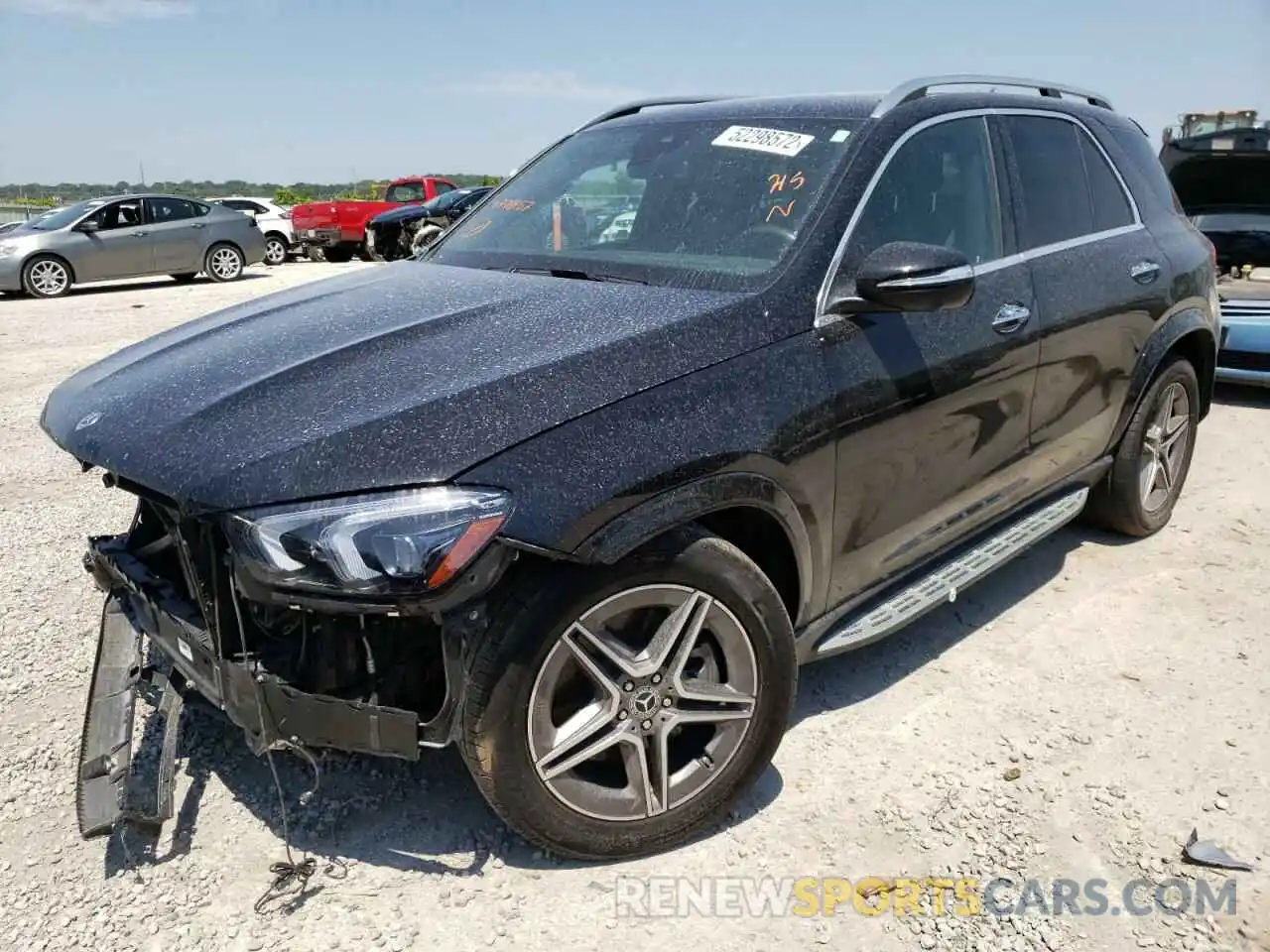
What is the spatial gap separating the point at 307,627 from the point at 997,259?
2.51m

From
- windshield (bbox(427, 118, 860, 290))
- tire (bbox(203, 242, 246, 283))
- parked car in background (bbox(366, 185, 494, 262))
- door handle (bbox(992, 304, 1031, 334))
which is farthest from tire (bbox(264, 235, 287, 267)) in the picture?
door handle (bbox(992, 304, 1031, 334))

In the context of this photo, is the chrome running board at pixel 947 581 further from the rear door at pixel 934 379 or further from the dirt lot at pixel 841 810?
the dirt lot at pixel 841 810

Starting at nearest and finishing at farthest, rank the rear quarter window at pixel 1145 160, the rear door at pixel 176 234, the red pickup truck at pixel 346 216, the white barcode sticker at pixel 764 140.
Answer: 1. the white barcode sticker at pixel 764 140
2. the rear quarter window at pixel 1145 160
3. the rear door at pixel 176 234
4. the red pickup truck at pixel 346 216

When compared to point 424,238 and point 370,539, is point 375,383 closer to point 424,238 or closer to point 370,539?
point 370,539

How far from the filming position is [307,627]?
2254mm

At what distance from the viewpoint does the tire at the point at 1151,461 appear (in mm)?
4301

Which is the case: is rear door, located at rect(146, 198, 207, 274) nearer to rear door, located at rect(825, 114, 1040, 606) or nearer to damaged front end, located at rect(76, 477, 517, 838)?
damaged front end, located at rect(76, 477, 517, 838)

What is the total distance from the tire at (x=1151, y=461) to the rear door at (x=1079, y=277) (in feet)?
0.71

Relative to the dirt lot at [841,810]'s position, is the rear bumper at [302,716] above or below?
above

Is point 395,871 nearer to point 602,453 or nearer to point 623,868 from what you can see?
point 623,868

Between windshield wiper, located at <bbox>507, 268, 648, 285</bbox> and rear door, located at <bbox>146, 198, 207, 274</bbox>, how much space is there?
47.9 feet

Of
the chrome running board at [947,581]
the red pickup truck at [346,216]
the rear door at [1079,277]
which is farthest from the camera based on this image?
the red pickup truck at [346,216]

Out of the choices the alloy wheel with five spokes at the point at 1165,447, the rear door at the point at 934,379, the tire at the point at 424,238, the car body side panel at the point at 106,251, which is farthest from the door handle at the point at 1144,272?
the car body side panel at the point at 106,251

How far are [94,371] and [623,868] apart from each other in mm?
2038
